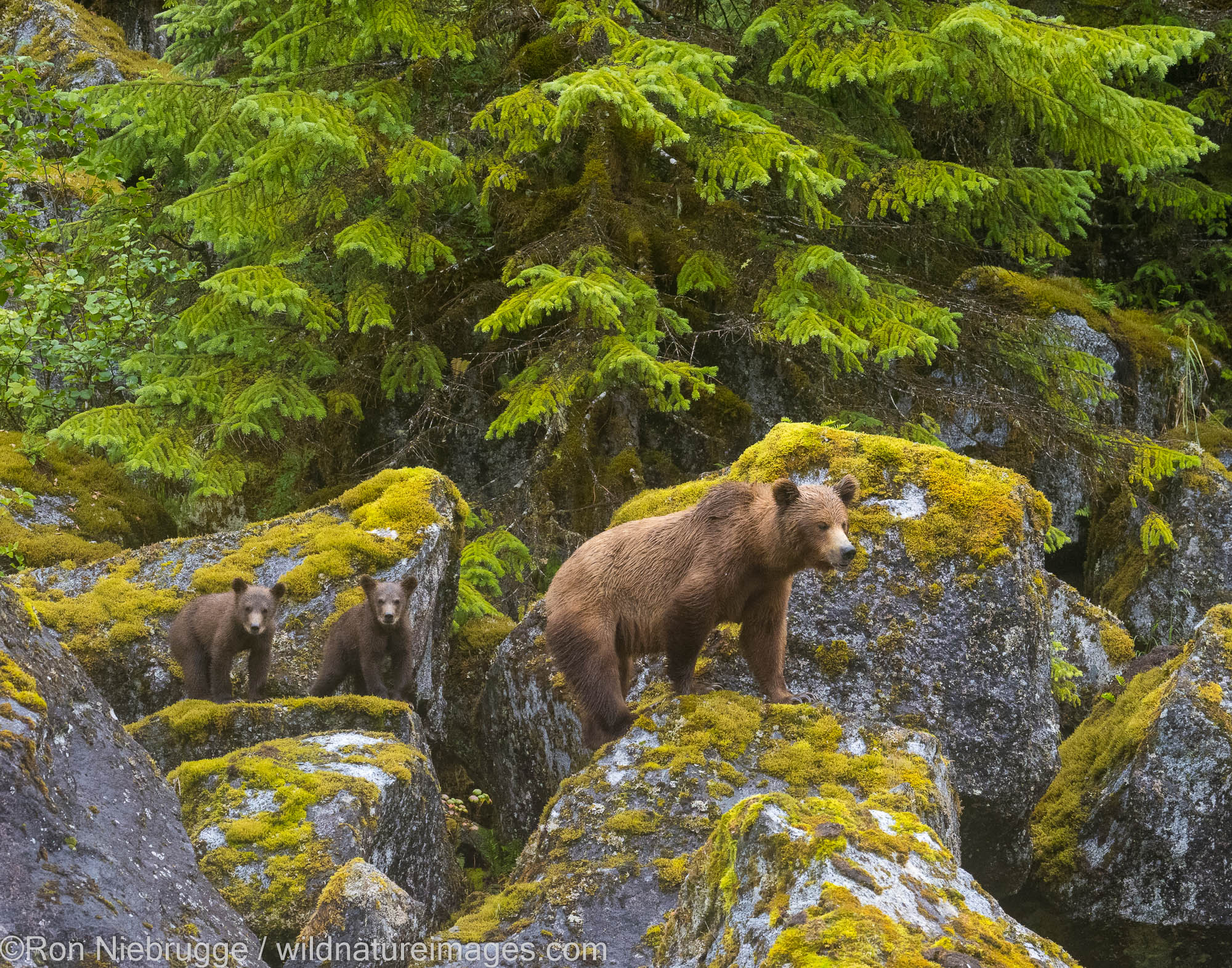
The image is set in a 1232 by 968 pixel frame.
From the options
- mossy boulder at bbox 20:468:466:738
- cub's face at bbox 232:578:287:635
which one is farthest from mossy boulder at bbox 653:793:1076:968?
mossy boulder at bbox 20:468:466:738

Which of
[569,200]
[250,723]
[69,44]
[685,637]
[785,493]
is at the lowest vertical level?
[250,723]

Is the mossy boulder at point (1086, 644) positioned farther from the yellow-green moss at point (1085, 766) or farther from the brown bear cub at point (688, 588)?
the brown bear cub at point (688, 588)

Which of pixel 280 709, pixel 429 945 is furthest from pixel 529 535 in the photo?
pixel 429 945

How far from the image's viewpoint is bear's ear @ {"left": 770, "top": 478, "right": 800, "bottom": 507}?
5621 mm

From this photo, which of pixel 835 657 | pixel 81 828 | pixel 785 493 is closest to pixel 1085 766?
pixel 835 657

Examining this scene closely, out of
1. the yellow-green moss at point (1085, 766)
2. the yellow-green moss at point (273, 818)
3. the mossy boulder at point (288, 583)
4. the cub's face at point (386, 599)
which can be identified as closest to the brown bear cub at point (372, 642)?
the cub's face at point (386, 599)

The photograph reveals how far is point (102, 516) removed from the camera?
1203 centimetres

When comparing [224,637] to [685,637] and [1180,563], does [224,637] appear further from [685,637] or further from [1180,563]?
[1180,563]

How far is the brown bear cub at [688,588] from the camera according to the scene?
5.73 metres

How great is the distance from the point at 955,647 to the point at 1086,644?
343 centimetres

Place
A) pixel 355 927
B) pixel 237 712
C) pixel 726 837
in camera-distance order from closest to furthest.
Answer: pixel 726 837, pixel 355 927, pixel 237 712

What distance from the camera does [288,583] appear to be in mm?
8703

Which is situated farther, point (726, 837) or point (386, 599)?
point (386, 599)

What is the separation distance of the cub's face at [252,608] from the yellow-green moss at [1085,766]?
529cm
